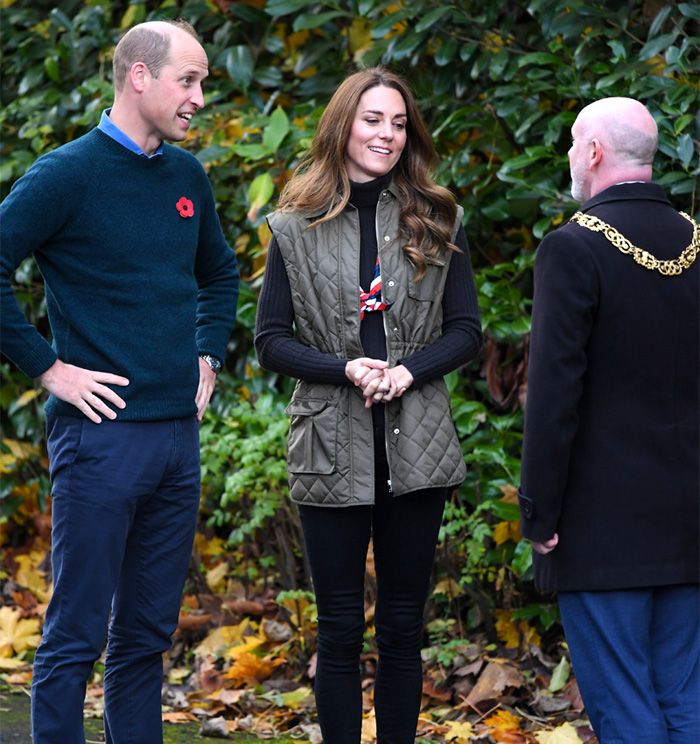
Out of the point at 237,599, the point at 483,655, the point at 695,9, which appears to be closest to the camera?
the point at 695,9

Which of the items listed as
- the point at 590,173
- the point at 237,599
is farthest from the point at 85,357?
the point at 237,599

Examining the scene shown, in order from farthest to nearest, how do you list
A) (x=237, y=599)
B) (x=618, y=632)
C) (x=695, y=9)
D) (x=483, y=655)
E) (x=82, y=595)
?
(x=237, y=599)
(x=483, y=655)
(x=695, y=9)
(x=82, y=595)
(x=618, y=632)

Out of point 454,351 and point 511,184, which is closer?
point 454,351

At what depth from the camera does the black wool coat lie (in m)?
3.26

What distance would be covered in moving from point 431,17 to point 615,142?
2186mm

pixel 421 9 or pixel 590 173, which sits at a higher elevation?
pixel 421 9

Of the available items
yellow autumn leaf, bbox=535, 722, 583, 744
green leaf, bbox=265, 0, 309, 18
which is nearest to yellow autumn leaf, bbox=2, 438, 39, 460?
green leaf, bbox=265, 0, 309, 18

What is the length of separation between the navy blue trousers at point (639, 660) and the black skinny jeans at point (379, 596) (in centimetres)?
65

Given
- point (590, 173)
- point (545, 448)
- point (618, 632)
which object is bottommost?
point (618, 632)

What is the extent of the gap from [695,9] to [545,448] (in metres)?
2.29

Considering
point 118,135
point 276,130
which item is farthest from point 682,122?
point 118,135

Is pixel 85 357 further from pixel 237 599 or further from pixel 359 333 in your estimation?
pixel 237 599

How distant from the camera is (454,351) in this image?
3.93 metres

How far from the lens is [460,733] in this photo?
15.5 feet
